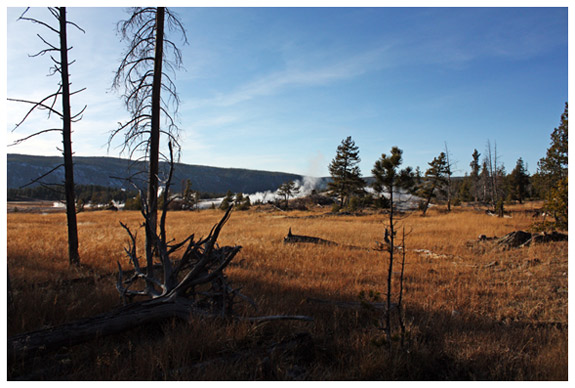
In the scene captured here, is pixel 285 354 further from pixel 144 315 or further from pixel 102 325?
pixel 102 325

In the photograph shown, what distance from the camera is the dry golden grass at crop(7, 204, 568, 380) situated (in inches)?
117

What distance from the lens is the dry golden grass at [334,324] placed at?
298 cm

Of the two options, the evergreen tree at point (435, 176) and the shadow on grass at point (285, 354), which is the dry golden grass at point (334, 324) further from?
the evergreen tree at point (435, 176)

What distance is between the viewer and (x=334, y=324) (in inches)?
170

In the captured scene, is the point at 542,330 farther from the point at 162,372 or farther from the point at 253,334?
the point at 162,372

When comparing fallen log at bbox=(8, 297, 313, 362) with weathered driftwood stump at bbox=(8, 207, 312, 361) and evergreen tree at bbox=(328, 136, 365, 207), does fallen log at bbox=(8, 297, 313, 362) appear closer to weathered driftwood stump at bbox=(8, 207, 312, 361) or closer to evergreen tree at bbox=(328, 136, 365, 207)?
A: weathered driftwood stump at bbox=(8, 207, 312, 361)

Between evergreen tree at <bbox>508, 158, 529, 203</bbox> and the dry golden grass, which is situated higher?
evergreen tree at <bbox>508, 158, 529, 203</bbox>

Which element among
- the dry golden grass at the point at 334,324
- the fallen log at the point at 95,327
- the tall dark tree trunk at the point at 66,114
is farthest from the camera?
the tall dark tree trunk at the point at 66,114

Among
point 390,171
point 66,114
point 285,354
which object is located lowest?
point 285,354

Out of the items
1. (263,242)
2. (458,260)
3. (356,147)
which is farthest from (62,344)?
(356,147)

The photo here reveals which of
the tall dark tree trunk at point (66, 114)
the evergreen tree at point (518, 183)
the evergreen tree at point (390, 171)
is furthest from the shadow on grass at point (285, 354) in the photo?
the evergreen tree at point (518, 183)

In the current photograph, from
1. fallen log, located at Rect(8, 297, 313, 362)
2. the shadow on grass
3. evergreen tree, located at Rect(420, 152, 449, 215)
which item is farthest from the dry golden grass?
evergreen tree, located at Rect(420, 152, 449, 215)

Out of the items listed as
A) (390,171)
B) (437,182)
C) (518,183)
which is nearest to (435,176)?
(437,182)

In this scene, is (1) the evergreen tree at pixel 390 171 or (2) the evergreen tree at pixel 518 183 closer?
(1) the evergreen tree at pixel 390 171
